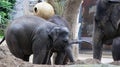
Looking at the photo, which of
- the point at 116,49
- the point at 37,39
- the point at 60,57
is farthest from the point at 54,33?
the point at 116,49

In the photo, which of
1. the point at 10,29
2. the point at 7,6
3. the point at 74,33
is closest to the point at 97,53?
the point at 10,29

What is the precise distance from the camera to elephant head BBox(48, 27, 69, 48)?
442 centimetres

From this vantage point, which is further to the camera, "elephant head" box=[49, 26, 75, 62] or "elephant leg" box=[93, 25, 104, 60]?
"elephant leg" box=[93, 25, 104, 60]

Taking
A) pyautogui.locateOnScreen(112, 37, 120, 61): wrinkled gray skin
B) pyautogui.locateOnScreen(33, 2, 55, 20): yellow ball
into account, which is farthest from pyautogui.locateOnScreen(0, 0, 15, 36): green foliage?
pyautogui.locateOnScreen(112, 37, 120, 61): wrinkled gray skin

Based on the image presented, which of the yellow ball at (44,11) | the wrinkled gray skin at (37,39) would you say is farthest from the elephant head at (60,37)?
the yellow ball at (44,11)

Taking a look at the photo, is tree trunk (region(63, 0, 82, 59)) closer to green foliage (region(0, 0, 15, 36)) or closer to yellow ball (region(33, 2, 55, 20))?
yellow ball (region(33, 2, 55, 20))

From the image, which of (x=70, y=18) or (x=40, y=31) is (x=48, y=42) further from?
(x=70, y=18)

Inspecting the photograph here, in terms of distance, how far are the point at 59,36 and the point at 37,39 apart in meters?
0.29

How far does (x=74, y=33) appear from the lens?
642 cm

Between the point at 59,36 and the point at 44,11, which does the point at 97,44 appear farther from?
the point at 44,11

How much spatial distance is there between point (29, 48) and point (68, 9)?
170 centimetres

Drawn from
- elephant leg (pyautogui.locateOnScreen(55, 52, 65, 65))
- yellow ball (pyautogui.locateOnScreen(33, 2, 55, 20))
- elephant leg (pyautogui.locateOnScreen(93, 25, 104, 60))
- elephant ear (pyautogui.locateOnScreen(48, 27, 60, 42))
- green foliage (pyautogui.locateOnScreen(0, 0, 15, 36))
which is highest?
yellow ball (pyautogui.locateOnScreen(33, 2, 55, 20))

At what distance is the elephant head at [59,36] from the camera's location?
442cm

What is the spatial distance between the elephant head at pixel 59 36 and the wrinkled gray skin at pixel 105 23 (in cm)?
45
